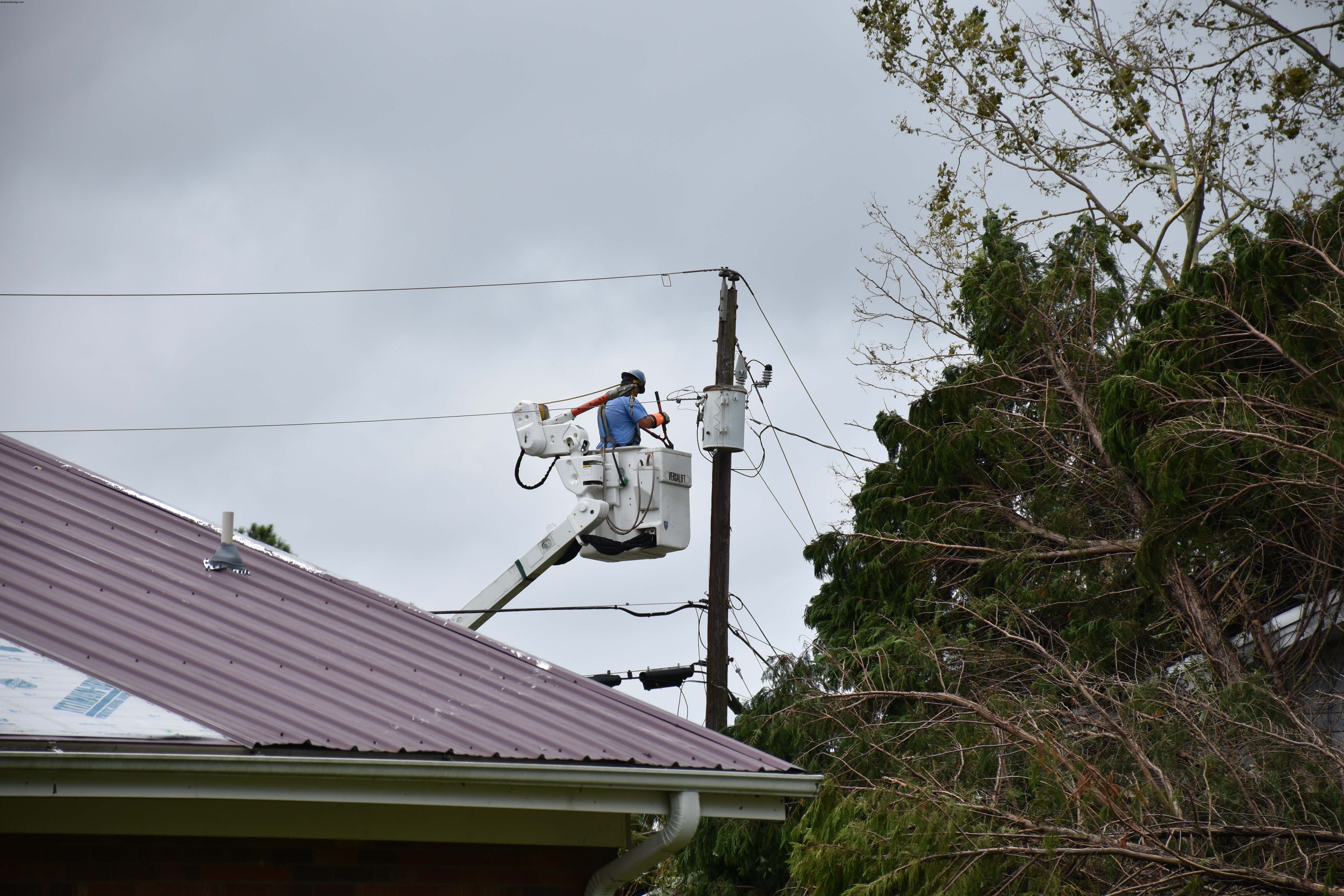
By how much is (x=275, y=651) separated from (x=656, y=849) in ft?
5.64

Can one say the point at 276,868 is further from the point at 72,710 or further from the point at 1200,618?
the point at 1200,618

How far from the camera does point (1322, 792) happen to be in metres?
7.23

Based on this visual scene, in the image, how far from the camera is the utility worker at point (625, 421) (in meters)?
13.2

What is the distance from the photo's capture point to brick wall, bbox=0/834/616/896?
4.20 m

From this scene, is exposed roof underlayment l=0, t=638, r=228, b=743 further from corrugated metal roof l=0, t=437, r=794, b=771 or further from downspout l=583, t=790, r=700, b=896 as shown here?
downspout l=583, t=790, r=700, b=896

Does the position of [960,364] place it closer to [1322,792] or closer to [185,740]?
[1322,792]

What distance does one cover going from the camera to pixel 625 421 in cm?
1327

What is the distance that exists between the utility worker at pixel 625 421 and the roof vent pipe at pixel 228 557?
7.19 m

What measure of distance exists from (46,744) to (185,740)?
1.30 ft

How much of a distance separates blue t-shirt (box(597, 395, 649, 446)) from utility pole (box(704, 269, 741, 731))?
1303 millimetres

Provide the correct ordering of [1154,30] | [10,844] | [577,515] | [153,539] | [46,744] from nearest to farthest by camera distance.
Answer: [46,744], [10,844], [153,539], [577,515], [1154,30]

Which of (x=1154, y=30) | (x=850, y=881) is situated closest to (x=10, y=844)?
(x=850, y=881)

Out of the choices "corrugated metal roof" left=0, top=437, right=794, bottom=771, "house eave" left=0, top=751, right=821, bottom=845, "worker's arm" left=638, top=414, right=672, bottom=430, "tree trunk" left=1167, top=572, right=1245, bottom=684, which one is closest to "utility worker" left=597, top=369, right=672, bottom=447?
"worker's arm" left=638, top=414, right=672, bottom=430

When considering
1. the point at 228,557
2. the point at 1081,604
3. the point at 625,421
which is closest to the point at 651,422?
the point at 625,421
